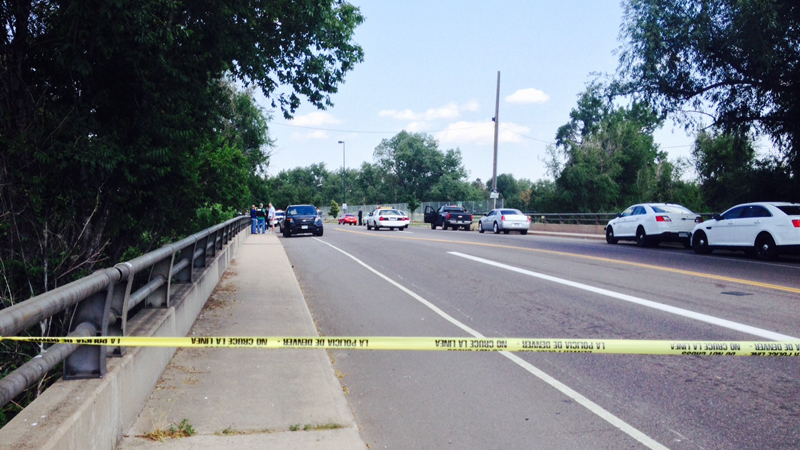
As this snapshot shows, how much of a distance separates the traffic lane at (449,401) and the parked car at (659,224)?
53.5ft

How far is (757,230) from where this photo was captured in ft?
55.5

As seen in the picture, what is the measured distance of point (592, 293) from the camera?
10.6 meters

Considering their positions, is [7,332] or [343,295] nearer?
[7,332]

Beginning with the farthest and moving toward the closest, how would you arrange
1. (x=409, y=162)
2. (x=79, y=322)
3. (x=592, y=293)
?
(x=409, y=162) → (x=592, y=293) → (x=79, y=322)

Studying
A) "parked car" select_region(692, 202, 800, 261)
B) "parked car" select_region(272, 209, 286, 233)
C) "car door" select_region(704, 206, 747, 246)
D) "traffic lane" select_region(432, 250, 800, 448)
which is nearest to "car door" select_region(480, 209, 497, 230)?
"parked car" select_region(272, 209, 286, 233)

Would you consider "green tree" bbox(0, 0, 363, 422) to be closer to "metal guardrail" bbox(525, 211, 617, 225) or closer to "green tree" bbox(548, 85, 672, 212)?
"metal guardrail" bbox(525, 211, 617, 225)

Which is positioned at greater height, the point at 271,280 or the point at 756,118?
the point at 756,118

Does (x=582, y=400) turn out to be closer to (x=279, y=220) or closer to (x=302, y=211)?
(x=302, y=211)

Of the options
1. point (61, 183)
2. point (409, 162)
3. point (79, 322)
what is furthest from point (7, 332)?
point (409, 162)

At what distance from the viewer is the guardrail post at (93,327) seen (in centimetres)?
371

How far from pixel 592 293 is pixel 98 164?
8.28m

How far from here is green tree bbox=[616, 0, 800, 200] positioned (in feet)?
66.2

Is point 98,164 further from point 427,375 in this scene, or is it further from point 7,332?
point 7,332

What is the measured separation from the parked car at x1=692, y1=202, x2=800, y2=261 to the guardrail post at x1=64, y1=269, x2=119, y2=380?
17.0m
